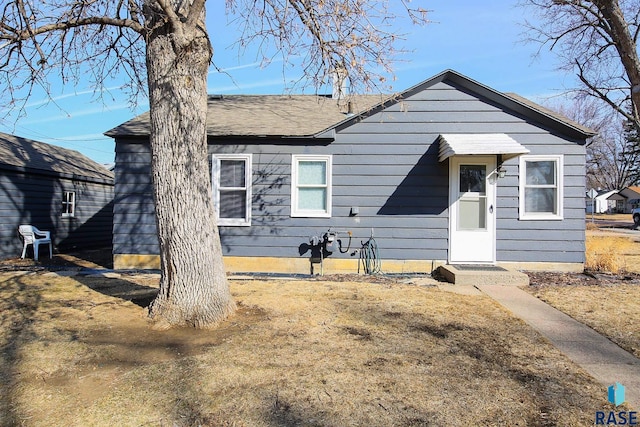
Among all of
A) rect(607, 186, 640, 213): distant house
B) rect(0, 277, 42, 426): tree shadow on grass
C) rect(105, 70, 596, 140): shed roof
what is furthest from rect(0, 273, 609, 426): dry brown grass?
rect(607, 186, 640, 213): distant house

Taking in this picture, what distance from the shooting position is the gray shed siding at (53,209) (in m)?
11.0

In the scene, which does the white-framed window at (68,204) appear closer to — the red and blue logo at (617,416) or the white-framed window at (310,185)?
the white-framed window at (310,185)

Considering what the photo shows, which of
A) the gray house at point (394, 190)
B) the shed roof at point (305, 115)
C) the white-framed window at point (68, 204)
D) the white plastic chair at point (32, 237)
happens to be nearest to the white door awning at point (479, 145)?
the gray house at point (394, 190)

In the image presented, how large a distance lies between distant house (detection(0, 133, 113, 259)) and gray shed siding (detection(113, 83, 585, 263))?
4.84 m

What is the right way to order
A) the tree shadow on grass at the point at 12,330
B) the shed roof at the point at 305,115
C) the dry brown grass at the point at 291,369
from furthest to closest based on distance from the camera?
the shed roof at the point at 305,115 → the tree shadow on grass at the point at 12,330 → the dry brown grass at the point at 291,369

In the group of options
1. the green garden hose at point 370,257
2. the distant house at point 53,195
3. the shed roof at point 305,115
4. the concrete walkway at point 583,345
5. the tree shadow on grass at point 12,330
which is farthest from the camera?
the distant house at point 53,195

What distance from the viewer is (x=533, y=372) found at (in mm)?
3496

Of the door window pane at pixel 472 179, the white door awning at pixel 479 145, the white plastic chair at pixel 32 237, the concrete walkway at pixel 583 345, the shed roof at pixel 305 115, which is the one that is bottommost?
the concrete walkway at pixel 583 345

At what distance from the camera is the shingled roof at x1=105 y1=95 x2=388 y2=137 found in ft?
27.8

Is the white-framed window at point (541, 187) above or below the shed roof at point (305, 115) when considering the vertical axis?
below

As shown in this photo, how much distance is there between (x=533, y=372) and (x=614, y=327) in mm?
2064

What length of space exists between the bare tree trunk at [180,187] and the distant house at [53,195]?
29.5ft

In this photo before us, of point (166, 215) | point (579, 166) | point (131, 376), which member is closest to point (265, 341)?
point (131, 376)

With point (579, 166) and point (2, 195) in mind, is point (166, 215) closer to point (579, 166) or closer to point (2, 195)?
point (579, 166)
